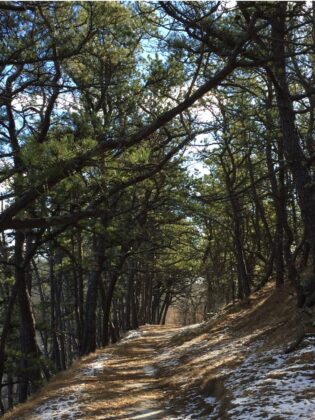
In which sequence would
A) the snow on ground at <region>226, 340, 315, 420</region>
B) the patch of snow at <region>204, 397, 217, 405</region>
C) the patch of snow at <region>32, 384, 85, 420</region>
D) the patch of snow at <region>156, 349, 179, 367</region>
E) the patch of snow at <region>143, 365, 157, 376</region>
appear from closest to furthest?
the snow on ground at <region>226, 340, 315, 420</region>
the patch of snow at <region>204, 397, 217, 405</region>
the patch of snow at <region>32, 384, 85, 420</region>
the patch of snow at <region>143, 365, 157, 376</region>
the patch of snow at <region>156, 349, 179, 367</region>

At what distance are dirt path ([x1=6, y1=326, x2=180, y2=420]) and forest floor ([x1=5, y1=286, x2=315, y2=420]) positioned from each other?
0.05 ft

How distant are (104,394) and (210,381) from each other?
2277 mm

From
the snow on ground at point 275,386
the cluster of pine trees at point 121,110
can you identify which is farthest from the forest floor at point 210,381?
the cluster of pine trees at point 121,110

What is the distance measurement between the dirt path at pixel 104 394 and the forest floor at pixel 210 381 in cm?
2

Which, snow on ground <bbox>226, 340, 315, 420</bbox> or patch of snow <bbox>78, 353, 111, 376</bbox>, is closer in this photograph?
snow on ground <bbox>226, 340, 315, 420</bbox>

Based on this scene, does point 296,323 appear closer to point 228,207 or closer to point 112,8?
point 112,8

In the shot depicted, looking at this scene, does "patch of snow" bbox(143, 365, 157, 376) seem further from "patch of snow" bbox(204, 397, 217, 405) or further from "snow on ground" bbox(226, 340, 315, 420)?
"patch of snow" bbox(204, 397, 217, 405)

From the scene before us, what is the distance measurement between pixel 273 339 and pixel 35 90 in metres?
7.36

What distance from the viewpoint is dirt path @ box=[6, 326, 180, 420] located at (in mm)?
8203

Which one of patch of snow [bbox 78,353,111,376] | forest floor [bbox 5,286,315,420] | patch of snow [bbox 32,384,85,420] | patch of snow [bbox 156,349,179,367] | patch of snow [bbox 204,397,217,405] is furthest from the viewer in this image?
patch of snow [bbox 156,349,179,367]

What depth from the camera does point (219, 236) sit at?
29.5 metres

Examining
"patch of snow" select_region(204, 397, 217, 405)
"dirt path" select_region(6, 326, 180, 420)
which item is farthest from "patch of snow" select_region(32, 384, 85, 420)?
"patch of snow" select_region(204, 397, 217, 405)

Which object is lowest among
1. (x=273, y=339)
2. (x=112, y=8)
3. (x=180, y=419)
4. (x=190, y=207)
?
(x=180, y=419)

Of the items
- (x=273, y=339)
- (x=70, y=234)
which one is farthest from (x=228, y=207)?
(x=273, y=339)
